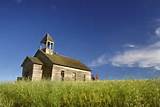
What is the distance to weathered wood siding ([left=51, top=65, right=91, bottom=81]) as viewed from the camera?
40.5m

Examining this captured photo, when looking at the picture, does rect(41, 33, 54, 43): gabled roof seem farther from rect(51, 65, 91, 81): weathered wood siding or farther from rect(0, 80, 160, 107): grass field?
rect(0, 80, 160, 107): grass field

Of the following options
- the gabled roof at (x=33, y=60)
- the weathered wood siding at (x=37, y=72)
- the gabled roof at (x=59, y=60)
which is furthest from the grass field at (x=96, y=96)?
the gabled roof at (x=59, y=60)

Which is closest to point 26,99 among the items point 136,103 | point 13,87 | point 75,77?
point 13,87

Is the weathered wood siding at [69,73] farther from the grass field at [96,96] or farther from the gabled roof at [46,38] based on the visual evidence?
the grass field at [96,96]

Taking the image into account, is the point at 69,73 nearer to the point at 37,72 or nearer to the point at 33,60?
the point at 37,72

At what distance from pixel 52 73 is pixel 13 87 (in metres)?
29.0

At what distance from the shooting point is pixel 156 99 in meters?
6.54

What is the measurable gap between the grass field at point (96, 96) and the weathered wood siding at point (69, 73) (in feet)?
95.3

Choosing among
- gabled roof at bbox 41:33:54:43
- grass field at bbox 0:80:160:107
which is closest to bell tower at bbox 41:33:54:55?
gabled roof at bbox 41:33:54:43

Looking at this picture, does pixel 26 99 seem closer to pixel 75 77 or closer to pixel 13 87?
pixel 13 87

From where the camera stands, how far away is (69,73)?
141 feet

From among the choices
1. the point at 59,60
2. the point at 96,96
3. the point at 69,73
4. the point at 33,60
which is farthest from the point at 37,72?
the point at 96,96

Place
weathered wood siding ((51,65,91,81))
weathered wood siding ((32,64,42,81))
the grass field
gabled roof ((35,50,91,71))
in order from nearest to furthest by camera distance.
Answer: the grass field
weathered wood siding ((32,64,42,81))
weathered wood siding ((51,65,91,81))
gabled roof ((35,50,91,71))

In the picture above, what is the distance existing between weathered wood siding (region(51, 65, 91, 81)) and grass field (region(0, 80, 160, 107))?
29.1 metres
